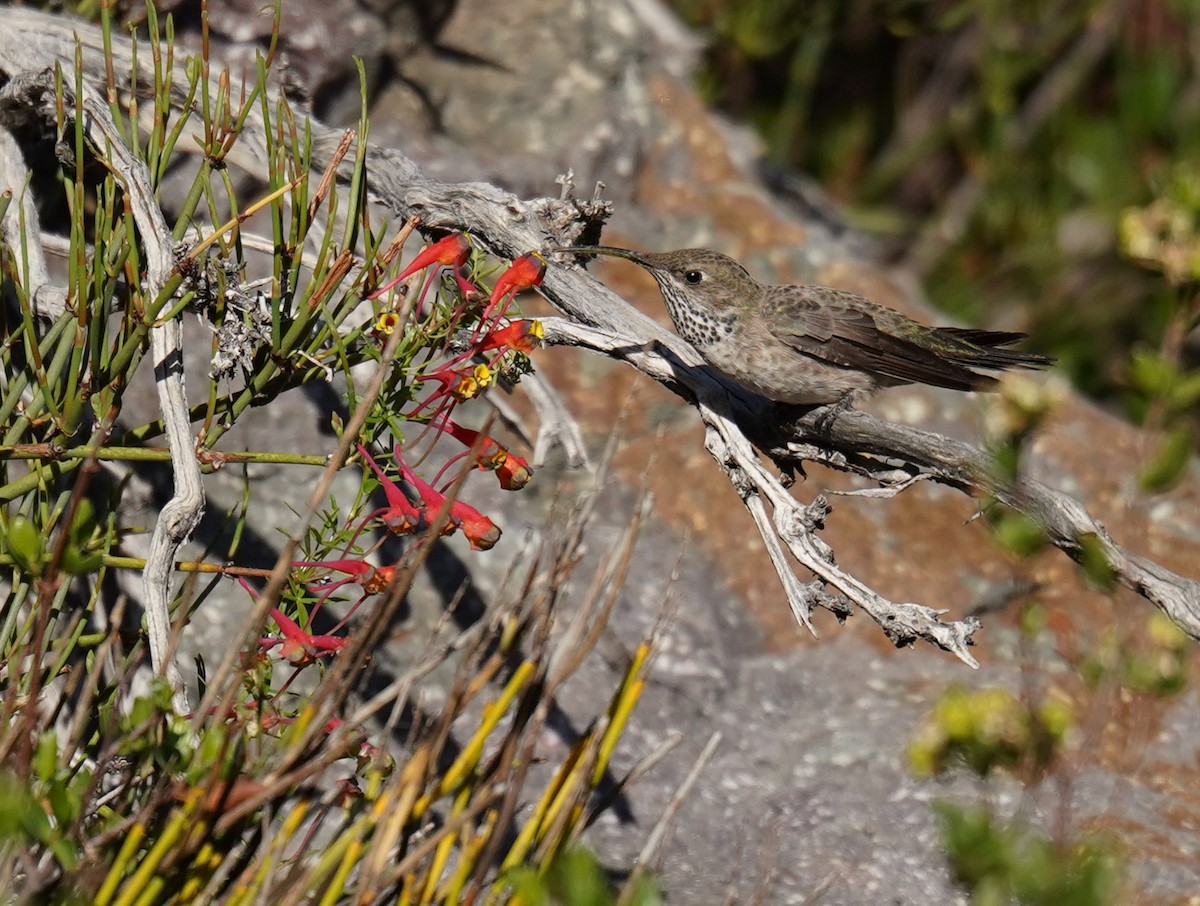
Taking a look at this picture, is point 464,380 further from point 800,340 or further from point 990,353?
point 990,353

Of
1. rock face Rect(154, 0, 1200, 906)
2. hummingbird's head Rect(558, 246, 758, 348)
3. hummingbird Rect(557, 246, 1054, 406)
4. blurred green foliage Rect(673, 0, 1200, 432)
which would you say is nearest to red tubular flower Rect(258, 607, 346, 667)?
rock face Rect(154, 0, 1200, 906)

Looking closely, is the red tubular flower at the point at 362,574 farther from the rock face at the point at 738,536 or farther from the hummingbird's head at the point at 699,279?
the hummingbird's head at the point at 699,279

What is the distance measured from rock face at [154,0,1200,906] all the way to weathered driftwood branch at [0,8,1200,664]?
144 mm

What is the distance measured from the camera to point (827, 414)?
10.2ft

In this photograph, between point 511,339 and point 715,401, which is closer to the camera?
point 511,339

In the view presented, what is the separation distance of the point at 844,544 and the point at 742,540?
330 mm

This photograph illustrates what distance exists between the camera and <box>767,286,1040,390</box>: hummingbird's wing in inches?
135

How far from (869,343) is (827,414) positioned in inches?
22.0

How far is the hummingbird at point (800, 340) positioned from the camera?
325cm

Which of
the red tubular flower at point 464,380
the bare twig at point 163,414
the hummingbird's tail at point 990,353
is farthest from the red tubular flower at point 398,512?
the hummingbird's tail at point 990,353

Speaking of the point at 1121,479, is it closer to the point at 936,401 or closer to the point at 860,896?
the point at 936,401

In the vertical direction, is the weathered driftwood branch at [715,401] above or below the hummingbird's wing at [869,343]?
above

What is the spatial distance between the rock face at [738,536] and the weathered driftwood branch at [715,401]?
0.47 feet

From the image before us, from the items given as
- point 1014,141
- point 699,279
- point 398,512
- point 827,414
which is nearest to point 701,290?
point 699,279
